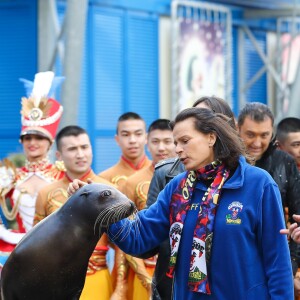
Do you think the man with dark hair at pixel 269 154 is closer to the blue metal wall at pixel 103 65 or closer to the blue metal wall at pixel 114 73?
the blue metal wall at pixel 103 65

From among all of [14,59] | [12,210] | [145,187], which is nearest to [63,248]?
[145,187]

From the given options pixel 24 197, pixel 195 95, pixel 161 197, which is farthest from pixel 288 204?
pixel 195 95

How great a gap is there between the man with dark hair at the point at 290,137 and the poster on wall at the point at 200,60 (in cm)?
615

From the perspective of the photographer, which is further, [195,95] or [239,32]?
[239,32]

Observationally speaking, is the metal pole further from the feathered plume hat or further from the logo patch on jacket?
the logo patch on jacket

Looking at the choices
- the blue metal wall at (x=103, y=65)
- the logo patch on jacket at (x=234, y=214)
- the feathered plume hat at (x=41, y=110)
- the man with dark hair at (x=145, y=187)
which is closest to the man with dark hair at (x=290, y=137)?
the man with dark hair at (x=145, y=187)

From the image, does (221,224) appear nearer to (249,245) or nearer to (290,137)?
(249,245)

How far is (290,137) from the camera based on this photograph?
6090 millimetres

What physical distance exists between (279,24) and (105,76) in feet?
13.5

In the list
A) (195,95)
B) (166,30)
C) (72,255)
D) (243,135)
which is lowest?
(72,255)

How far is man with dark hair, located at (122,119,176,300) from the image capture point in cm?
547

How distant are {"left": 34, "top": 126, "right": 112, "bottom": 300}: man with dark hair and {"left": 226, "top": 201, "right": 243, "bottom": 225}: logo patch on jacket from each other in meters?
1.94

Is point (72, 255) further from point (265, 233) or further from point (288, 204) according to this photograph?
point (288, 204)

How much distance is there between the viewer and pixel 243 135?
16.2 feet
